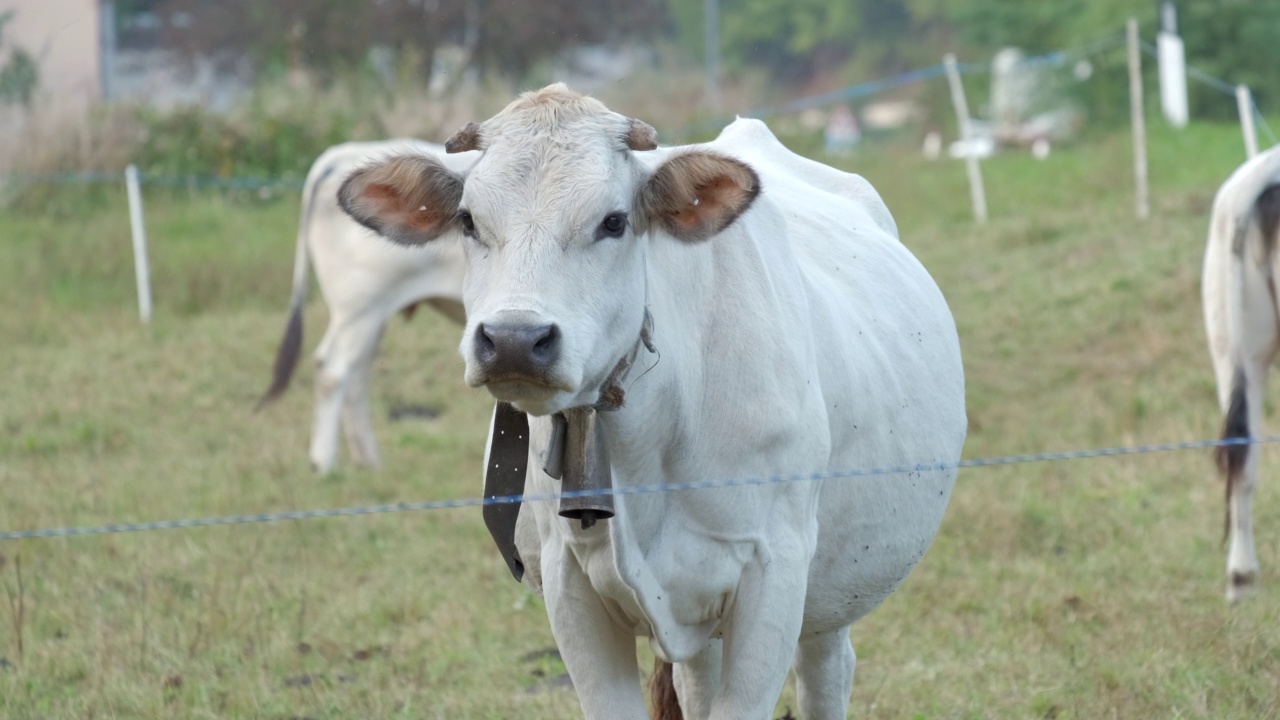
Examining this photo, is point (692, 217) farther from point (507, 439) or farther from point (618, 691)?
point (618, 691)

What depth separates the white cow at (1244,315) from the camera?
249 inches

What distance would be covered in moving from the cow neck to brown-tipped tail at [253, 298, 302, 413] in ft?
21.9

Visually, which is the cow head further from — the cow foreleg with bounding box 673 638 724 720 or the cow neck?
the cow foreleg with bounding box 673 638 724 720

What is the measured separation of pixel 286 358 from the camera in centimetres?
1007

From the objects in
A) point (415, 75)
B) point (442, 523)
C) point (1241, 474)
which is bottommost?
point (415, 75)

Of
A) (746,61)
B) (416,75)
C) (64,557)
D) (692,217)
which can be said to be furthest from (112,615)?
(746,61)

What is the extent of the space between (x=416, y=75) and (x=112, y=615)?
→ 16.4 m

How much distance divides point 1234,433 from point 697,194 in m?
4.10

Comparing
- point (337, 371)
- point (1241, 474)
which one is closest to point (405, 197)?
point (1241, 474)

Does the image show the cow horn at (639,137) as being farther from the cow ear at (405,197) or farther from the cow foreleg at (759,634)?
the cow foreleg at (759,634)

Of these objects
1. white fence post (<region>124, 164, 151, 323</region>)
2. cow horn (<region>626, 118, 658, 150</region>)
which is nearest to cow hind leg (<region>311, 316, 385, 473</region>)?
white fence post (<region>124, 164, 151, 323</region>)

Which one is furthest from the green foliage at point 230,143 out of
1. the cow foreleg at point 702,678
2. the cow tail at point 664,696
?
the cow foreleg at point 702,678

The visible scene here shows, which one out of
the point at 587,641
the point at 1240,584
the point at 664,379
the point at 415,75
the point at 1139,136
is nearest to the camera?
the point at 664,379

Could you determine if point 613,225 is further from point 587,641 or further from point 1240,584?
point 1240,584
